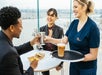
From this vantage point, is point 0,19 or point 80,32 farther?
point 80,32

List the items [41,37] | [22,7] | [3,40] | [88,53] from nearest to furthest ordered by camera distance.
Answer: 1. [3,40]
2. [88,53]
3. [41,37]
4. [22,7]

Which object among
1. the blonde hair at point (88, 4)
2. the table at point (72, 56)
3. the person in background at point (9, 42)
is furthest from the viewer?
the blonde hair at point (88, 4)

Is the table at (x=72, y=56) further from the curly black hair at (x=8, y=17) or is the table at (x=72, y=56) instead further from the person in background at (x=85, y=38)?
the curly black hair at (x=8, y=17)

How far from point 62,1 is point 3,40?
218 cm

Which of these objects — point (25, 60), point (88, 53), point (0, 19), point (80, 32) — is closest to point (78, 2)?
point (80, 32)

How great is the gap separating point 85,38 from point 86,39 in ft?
0.05

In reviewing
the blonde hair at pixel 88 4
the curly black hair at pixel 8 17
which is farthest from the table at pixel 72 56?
the curly black hair at pixel 8 17

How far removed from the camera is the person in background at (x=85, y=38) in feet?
6.73

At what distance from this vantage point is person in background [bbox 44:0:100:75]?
2051 mm

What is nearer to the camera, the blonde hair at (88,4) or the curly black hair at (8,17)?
the curly black hair at (8,17)

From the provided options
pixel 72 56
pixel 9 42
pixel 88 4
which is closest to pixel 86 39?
pixel 72 56

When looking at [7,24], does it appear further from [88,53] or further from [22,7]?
[22,7]

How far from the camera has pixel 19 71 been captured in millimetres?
1479

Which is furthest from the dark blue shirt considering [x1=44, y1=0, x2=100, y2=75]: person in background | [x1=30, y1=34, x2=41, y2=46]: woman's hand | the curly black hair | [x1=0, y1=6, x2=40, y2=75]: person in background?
the curly black hair
